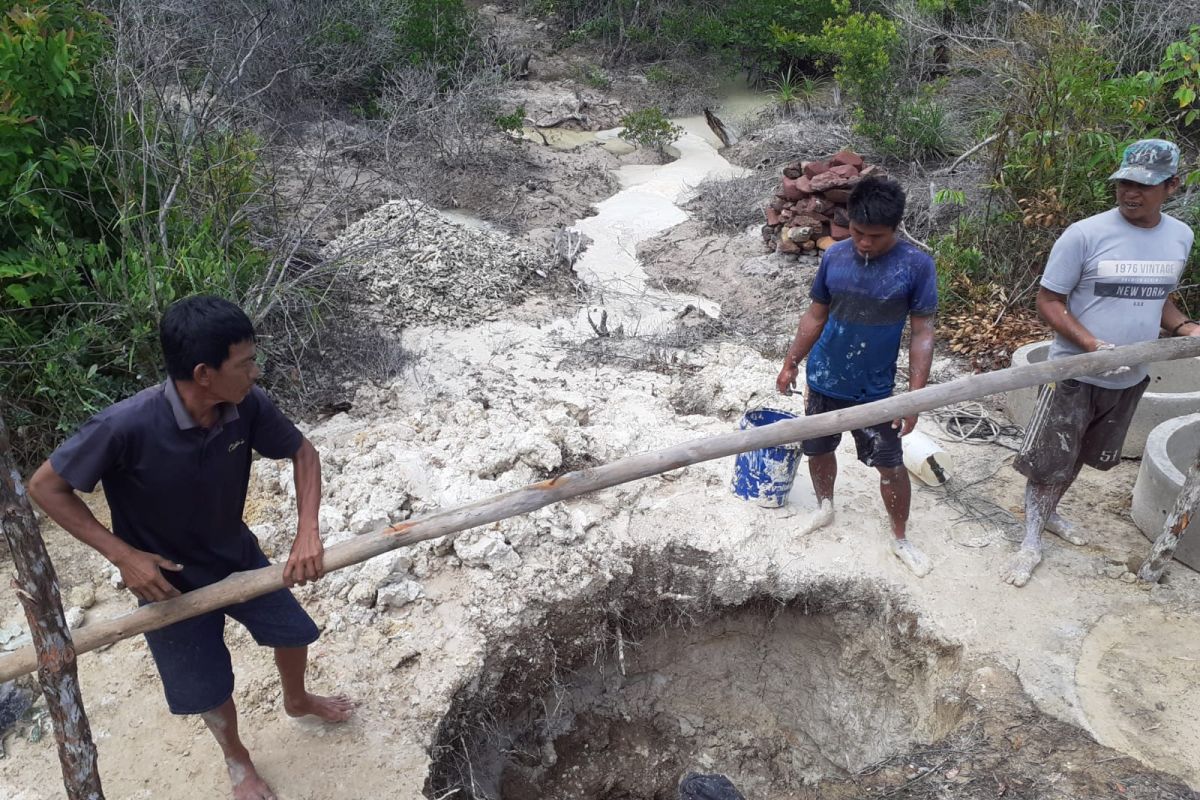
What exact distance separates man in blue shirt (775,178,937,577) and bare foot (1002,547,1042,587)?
0.35m

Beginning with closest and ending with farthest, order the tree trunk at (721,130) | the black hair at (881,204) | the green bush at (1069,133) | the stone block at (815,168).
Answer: the black hair at (881,204) < the green bush at (1069,133) < the stone block at (815,168) < the tree trunk at (721,130)

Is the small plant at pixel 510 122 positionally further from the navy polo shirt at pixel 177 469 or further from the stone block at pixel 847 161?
the navy polo shirt at pixel 177 469

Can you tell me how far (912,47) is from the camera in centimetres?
1100

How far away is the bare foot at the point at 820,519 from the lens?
13.3ft

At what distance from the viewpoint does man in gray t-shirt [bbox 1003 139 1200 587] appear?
123 inches

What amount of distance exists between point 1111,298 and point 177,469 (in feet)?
11.0

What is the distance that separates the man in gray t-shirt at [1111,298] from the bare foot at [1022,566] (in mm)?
386

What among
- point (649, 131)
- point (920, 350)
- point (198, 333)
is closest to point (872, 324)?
point (920, 350)

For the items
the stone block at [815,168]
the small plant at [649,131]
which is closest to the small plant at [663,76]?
the small plant at [649,131]

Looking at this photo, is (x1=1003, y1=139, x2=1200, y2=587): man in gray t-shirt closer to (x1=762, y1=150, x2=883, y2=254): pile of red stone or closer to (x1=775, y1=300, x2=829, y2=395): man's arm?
(x1=775, y1=300, x2=829, y2=395): man's arm

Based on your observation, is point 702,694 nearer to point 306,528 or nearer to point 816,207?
point 306,528

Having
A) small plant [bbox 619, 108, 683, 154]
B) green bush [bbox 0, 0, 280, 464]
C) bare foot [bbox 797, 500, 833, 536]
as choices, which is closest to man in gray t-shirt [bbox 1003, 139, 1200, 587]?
bare foot [bbox 797, 500, 833, 536]

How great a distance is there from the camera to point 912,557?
3.83 metres

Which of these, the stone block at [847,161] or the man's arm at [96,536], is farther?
the stone block at [847,161]
